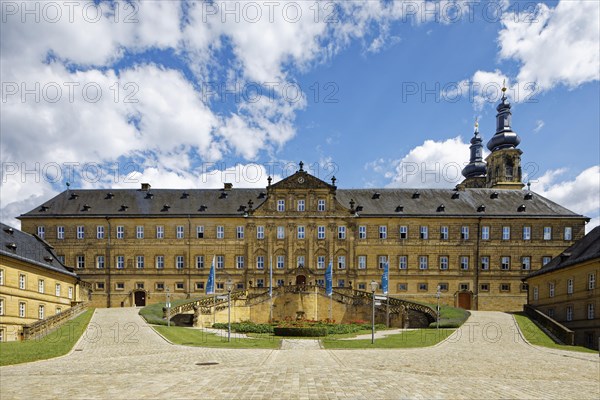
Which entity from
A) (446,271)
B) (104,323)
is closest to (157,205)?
(104,323)

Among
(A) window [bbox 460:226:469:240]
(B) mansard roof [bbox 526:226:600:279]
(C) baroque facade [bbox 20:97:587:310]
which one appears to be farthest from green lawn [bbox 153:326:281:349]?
(A) window [bbox 460:226:469:240]

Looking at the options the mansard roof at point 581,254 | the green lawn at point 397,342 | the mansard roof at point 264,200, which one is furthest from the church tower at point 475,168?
the green lawn at point 397,342

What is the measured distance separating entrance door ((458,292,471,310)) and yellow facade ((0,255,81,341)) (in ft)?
145

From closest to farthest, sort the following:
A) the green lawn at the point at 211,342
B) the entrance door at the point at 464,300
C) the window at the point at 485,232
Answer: the green lawn at the point at 211,342
the entrance door at the point at 464,300
the window at the point at 485,232

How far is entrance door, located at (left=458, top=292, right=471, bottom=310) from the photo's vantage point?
52.6m

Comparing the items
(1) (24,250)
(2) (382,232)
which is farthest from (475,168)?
(1) (24,250)

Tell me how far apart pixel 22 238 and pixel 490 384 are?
43766 millimetres

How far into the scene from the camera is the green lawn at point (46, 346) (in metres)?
20.0

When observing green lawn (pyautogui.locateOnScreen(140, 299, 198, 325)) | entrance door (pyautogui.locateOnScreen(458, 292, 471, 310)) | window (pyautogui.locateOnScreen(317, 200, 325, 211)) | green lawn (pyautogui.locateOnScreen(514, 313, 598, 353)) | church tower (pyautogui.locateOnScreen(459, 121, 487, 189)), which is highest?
church tower (pyautogui.locateOnScreen(459, 121, 487, 189))

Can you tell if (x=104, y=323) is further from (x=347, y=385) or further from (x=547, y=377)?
(x=547, y=377)

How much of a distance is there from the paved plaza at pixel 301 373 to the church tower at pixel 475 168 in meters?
73.5

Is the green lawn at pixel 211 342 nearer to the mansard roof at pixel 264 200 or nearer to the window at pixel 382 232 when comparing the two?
the mansard roof at pixel 264 200

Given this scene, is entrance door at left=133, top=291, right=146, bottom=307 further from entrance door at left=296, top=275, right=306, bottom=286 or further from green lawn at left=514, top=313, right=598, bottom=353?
green lawn at left=514, top=313, right=598, bottom=353

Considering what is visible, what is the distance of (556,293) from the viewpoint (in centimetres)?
4072
